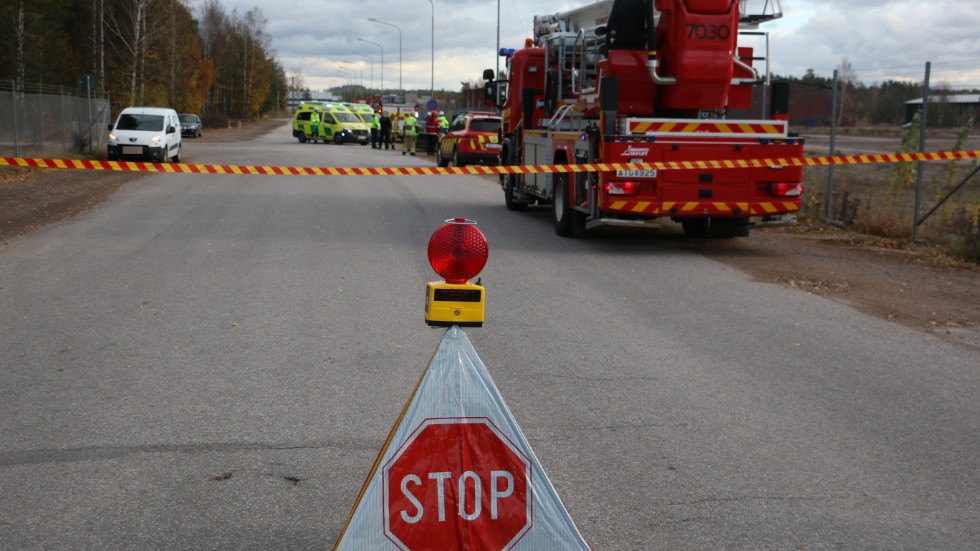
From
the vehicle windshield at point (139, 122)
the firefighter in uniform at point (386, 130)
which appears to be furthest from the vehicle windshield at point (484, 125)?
the firefighter in uniform at point (386, 130)

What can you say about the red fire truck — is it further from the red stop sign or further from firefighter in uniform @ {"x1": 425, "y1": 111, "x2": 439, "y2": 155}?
firefighter in uniform @ {"x1": 425, "y1": 111, "x2": 439, "y2": 155}

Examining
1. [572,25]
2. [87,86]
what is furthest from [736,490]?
[87,86]

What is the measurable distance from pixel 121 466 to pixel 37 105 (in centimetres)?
2712

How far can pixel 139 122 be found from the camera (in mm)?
29328

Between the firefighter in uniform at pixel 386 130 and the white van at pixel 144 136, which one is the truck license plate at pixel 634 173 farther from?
the firefighter in uniform at pixel 386 130

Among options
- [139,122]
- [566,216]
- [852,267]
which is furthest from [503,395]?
[139,122]

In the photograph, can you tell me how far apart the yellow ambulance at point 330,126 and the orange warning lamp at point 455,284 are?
53.5 metres

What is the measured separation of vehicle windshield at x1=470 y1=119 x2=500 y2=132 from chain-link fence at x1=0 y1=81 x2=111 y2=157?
12034mm

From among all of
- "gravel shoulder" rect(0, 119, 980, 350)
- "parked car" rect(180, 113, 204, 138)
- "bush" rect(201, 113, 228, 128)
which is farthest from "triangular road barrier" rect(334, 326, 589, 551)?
"bush" rect(201, 113, 228, 128)

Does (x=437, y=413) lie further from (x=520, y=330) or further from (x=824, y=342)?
(x=824, y=342)

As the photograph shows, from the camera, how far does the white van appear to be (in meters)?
28.3

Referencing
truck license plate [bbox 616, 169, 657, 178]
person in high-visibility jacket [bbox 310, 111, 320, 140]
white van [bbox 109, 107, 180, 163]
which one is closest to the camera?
truck license plate [bbox 616, 169, 657, 178]

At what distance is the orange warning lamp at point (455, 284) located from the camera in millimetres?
3432

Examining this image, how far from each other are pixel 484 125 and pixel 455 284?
1150 inches
